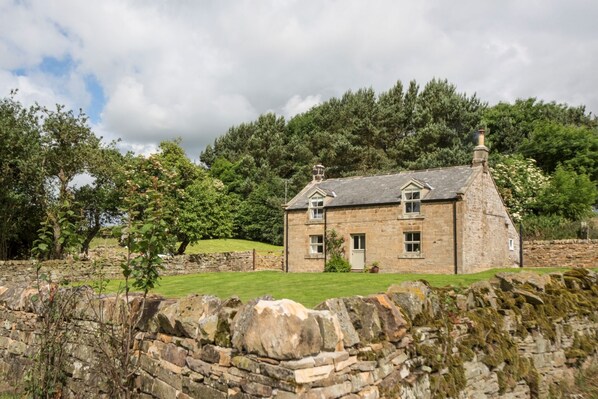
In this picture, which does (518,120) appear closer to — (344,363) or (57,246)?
(57,246)

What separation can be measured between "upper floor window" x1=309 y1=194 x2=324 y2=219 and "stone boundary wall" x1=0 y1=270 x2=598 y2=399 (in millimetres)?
21841

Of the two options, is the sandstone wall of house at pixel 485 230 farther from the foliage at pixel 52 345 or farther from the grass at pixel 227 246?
the grass at pixel 227 246

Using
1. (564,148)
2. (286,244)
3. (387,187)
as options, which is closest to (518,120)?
(564,148)

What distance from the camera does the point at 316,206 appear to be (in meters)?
30.5

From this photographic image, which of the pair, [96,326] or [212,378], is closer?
[212,378]

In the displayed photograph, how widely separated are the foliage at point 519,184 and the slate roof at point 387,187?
14438mm

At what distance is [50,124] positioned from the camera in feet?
96.5

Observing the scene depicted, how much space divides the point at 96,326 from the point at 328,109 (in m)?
59.2

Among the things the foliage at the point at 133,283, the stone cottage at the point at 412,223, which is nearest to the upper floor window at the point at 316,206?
the stone cottage at the point at 412,223

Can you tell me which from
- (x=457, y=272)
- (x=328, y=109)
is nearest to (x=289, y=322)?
(x=457, y=272)

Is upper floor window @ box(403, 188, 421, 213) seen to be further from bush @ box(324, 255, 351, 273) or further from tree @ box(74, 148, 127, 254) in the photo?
tree @ box(74, 148, 127, 254)

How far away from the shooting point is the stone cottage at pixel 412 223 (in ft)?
82.3

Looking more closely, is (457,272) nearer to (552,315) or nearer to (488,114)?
(552,315)

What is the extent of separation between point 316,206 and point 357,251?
4457mm
